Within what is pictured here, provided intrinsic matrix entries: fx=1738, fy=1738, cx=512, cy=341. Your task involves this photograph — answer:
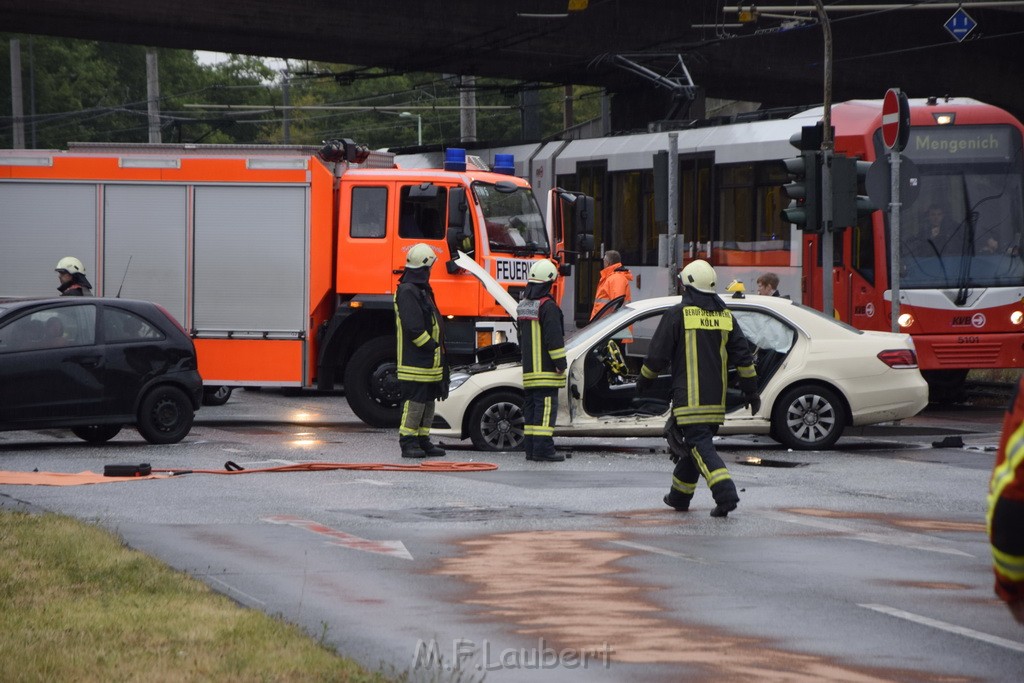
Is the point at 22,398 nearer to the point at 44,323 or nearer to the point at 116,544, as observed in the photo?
the point at 44,323

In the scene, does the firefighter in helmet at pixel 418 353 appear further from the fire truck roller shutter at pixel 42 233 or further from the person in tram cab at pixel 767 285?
the fire truck roller shutter at pixel 42 233

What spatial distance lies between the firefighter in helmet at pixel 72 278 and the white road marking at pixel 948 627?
37.7ft

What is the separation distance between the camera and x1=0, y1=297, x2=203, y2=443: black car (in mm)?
14797

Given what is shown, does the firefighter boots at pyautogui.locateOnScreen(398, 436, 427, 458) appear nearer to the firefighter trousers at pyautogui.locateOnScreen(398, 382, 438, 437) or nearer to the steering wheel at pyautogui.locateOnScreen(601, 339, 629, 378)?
the firefighter trousers at pyautogui.locateOnScreen(398, 382, 438, 437)

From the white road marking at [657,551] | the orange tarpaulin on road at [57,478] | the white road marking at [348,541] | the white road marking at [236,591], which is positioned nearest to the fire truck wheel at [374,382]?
the orange tarpaulin on road at [57,478]

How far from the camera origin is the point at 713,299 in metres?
10.8

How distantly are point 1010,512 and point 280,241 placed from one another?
14882 millimetres

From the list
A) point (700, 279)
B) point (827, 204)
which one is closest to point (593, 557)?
point (700, 279)

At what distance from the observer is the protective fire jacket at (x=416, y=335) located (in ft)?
46.8

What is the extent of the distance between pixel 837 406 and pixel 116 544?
25.0ft

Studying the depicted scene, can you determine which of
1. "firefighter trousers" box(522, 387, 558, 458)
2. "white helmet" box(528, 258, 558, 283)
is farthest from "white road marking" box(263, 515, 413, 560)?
"white helmet" box(528, 258, 558, 283)

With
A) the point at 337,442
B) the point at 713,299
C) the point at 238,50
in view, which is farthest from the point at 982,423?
the point at 238,50

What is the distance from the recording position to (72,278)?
57.4 feet

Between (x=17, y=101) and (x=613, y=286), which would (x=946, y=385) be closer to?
(x=613, y=286)
